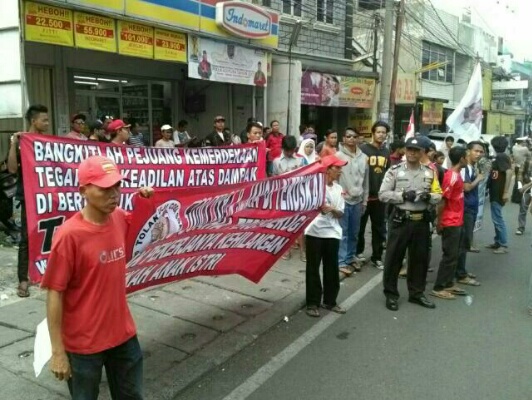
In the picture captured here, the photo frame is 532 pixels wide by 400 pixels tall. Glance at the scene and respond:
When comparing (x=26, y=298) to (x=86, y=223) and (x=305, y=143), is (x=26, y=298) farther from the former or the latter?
(x=305, y=143)

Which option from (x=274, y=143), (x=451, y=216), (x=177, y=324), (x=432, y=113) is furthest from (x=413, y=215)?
(x=432, y=113)

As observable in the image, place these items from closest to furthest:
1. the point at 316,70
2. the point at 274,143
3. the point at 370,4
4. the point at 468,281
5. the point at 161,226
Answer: the point at 161,226 < the point at 468,281 < the point at 274,143 < the point at 316,70 < the point at 370,4

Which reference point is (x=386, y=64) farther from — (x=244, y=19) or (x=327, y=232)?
(x=327, y=232)

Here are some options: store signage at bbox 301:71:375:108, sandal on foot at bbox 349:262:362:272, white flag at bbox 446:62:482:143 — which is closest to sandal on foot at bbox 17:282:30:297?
sandal on foot at bbox 349:262:362:272

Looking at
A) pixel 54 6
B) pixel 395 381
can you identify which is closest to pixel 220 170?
pixel 395 381

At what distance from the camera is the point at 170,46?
942 centimetres

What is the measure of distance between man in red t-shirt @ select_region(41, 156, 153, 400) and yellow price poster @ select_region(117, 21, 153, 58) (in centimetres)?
668

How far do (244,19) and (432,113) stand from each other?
14.1 meters

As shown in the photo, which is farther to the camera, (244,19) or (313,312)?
(244,19)

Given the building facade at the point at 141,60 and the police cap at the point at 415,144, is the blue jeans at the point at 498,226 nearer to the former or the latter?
the police cap at the point at 415,144

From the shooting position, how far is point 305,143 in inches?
307

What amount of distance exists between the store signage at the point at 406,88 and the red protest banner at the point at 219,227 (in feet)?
47.9

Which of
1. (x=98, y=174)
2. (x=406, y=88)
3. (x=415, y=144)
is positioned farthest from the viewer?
(x=406, y=88)

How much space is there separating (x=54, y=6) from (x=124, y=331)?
20.9 feet
